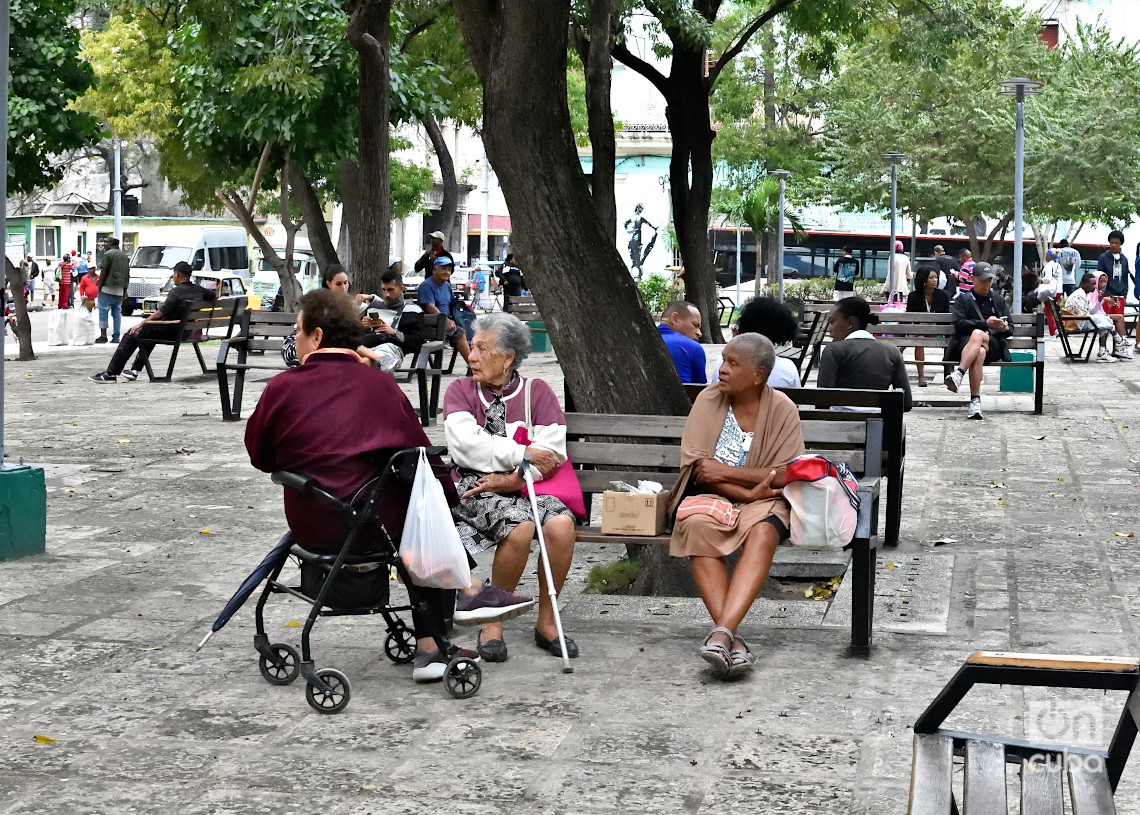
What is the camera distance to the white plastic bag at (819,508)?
5.75 meters

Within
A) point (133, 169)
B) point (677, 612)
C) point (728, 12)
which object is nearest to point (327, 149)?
point (677, 612)

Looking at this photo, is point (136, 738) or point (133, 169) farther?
point (133, 169)

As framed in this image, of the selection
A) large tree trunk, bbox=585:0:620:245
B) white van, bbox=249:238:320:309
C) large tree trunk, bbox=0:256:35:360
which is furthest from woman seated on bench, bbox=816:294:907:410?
white van, bbox=249:238:320:309

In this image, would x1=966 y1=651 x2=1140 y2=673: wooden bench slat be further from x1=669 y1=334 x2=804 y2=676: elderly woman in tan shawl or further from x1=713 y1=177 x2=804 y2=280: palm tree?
x1=713 y1=177 x2=804 y2=280: palm tree

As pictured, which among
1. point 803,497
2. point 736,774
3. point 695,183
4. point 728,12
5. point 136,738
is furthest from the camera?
point 728,12

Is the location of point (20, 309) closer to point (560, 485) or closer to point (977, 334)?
point (977, 334)

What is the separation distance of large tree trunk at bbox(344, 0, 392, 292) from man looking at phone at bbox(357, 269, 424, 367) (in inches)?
11.2

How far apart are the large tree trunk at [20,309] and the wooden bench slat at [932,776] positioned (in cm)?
1655

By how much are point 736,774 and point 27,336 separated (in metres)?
18.2

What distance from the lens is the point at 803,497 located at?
581 cm

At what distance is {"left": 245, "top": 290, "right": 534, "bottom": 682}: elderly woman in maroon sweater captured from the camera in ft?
17.4

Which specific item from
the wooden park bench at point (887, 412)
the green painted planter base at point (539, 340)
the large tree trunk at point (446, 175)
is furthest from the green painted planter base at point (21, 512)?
the large tree trunk at point (446, 175)

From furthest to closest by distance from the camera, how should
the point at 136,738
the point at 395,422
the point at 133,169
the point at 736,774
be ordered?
1. the point at 133,169
2. the point at 395,422
3. the point at 136,738
4. the point at 736,774

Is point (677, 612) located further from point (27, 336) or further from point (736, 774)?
point (27, 336)
